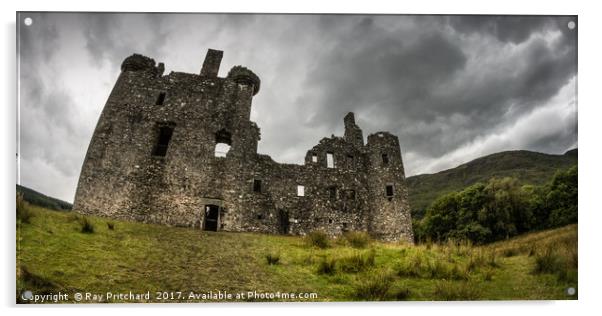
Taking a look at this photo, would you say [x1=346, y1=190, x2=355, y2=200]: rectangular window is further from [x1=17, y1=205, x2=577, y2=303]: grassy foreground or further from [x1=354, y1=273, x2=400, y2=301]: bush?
[x1=354, y1=273, x2=400, y2=301]: bush

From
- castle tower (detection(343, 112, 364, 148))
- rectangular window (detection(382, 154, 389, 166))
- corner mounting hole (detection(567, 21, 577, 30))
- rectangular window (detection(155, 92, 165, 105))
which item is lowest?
rectangular window (detection(382, 154, 389, 166))

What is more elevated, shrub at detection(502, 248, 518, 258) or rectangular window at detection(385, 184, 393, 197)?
rectangular window at detection(385, 184, 393, 197)

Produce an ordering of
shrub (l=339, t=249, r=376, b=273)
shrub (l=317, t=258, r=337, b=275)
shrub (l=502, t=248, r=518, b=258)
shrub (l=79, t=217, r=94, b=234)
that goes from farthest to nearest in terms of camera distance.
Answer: shrub (l=502, t=248, r=518, b=258) < shrub (l=79, t=217, r=94, b=234) < shrub (l=339, t=249, r=376, b=273) < shrub (l=317, t=258, r=337, b=275)

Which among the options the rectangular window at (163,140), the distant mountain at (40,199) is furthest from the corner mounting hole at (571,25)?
the rectangular window at (163,140)

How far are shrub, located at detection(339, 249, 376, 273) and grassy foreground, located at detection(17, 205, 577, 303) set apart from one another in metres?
0.02

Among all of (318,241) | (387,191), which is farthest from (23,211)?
(387,191)

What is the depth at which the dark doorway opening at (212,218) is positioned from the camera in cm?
1402

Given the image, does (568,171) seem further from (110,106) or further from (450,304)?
(110,106)

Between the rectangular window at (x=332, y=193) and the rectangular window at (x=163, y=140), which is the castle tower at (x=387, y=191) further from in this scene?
the rectangular window at (x=163, y=140)

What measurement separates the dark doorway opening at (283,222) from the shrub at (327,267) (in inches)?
340

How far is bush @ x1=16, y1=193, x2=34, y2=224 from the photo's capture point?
622cm

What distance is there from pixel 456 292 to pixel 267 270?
145 inches

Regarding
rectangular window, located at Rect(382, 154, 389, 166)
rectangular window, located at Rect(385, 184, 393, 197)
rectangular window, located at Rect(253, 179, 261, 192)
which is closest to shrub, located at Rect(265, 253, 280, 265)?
rectangular window, located at Rect(253, 179, 261, 192)

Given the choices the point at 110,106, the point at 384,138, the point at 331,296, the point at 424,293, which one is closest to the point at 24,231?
the point at 331,296
